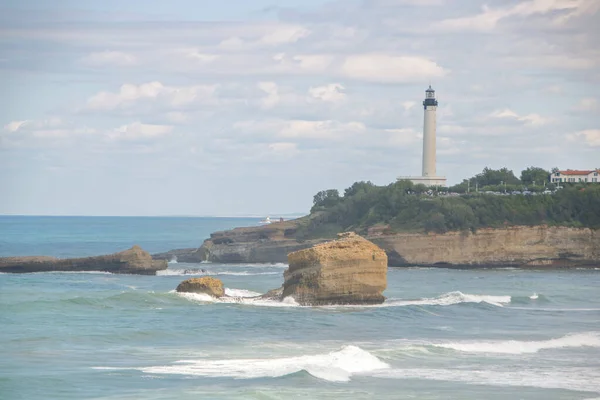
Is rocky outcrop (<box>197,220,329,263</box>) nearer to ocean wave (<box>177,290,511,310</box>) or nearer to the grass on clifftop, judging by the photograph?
the grass on clifftop

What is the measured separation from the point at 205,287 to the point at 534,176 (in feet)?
216

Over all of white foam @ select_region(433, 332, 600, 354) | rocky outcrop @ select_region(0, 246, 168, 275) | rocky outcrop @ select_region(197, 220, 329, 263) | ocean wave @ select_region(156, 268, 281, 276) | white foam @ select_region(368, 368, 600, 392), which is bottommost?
white foam @ select_region(368, 368, 600, 392)

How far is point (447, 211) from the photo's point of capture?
265 ft

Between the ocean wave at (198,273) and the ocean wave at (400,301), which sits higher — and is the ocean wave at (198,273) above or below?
above

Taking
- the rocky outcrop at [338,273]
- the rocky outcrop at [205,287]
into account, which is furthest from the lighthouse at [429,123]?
the rocky outcrop at [338,273]

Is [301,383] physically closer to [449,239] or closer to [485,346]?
[485,346]

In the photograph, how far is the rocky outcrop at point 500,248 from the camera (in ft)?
253

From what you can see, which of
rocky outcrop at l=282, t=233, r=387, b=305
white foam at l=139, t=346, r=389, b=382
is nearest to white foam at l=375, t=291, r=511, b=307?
rocky outcrop at l=282, t=233, r=387, b=305

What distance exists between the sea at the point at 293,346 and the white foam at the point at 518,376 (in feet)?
0.17

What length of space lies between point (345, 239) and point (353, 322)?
5178 mm

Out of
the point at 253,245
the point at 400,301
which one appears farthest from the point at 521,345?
the point at 253,245

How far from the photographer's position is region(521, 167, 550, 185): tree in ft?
338

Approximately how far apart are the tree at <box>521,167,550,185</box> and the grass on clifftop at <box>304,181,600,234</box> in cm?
1216

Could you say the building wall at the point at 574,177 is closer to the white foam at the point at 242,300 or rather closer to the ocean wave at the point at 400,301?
the ocean wave at the point at 400,301
